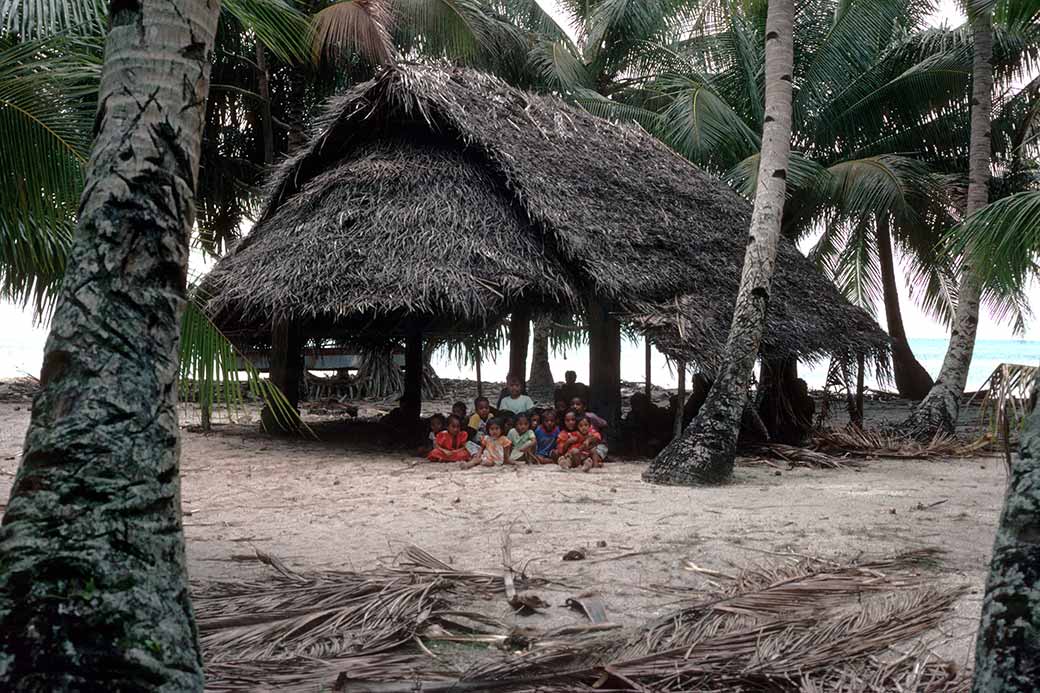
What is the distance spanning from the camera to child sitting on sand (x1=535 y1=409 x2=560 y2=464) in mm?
9383

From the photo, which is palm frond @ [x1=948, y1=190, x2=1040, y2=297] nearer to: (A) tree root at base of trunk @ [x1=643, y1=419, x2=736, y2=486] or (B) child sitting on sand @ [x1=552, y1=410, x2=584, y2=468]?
(A) tree root at base of trunk @ [x1=643, y1=419, x2=736, y2=486]

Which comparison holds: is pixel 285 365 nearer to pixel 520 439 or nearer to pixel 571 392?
pixel 571 392

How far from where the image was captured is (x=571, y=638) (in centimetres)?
356

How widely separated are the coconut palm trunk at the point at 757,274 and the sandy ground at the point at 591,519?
501 mm

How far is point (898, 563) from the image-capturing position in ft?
15.5

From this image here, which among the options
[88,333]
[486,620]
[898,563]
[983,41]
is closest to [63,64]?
[88,333]

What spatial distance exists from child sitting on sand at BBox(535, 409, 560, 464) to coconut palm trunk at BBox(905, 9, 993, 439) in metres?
4.70

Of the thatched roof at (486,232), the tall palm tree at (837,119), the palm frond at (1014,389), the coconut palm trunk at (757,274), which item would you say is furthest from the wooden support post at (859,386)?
the palm frond at (1014,389)

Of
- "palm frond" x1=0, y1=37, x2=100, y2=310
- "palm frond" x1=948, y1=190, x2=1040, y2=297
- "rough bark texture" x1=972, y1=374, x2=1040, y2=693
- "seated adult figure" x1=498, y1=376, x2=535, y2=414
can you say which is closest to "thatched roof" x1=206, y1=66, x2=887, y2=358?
"seated adult figure" x1=498, y1=376, x2=535, y2=414

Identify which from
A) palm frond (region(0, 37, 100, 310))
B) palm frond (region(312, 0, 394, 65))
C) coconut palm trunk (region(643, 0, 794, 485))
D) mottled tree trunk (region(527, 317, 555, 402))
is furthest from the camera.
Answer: mottled tree trunk (region(527, 317, 555, 402))

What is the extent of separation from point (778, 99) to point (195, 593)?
6.41 meters

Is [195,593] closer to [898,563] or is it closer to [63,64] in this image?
[63,64]

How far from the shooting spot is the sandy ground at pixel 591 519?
184 inches

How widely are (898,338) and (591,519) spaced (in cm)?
1498
